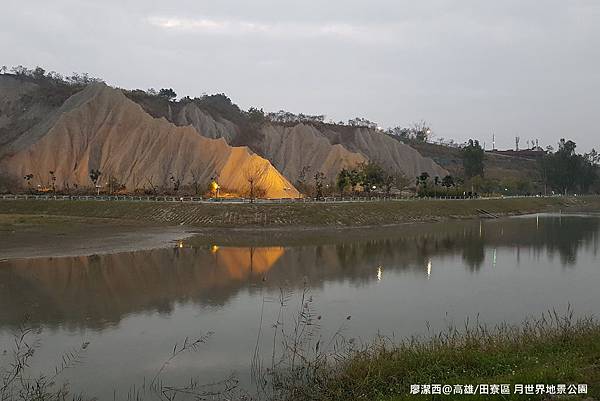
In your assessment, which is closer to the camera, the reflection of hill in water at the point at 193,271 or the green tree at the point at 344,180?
the reflection of hill in water at the point at 193,271

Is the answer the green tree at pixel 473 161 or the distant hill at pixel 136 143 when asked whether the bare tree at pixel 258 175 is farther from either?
the green tree at pixel 473 161

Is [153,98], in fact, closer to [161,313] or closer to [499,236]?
[499,236]

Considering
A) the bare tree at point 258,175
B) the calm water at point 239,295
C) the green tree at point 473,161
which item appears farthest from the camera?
the green tree at point 473,161

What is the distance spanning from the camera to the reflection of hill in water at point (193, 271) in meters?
18.8

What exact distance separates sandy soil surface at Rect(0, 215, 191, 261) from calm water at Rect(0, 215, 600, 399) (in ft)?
10.6

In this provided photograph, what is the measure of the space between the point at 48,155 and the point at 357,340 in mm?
86182

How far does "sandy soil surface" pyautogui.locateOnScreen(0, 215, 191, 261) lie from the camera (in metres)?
32.7

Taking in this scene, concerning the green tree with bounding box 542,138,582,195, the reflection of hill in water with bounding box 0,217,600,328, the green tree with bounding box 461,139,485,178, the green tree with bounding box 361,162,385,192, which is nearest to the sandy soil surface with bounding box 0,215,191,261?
the reflection of hill in water with bounding box 0,217,600,328

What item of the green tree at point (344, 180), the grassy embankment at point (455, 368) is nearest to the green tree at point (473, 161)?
the green tree at point (344, 180)

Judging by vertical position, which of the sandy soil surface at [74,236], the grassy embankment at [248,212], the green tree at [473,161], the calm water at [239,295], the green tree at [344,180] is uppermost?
the green tree at [473,161]

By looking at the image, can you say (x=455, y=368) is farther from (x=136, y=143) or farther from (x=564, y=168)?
(x=564, y=168)

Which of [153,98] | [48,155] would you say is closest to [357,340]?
[48,155]

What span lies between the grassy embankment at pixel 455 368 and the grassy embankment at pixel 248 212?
3816 centimetres

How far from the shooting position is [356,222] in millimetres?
53250
